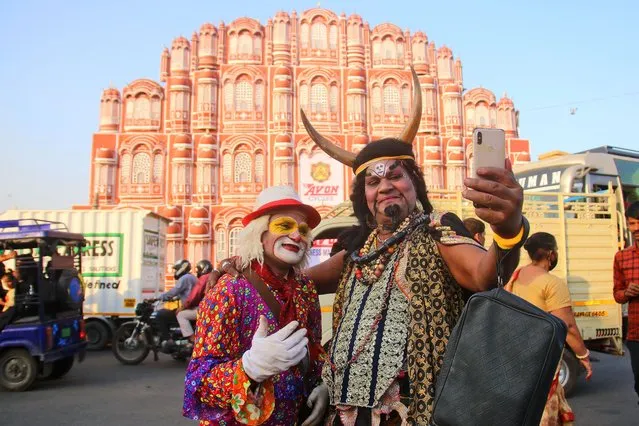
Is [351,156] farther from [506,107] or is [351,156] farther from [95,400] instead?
[506,107]

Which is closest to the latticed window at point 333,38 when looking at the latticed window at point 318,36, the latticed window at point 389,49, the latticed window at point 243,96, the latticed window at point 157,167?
the latticed window at point 318,36

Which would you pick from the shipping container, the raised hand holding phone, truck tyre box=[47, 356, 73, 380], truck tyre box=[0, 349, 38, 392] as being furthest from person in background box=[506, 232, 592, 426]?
the shipping container

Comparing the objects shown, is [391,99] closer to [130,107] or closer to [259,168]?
[259,168]

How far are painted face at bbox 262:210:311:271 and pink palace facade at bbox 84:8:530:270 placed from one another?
21.6m

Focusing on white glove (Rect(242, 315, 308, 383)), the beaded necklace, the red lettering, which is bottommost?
white glove (Rect(242, 315, 308, 383))

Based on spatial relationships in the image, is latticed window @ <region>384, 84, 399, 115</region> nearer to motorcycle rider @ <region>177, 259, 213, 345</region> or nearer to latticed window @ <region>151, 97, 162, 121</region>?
latticed window @ <region>151, 97, 162, 121</region>

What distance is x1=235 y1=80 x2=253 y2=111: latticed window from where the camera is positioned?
2506cm

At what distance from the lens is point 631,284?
354 centimetres

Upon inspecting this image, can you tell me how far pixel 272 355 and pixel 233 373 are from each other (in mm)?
159

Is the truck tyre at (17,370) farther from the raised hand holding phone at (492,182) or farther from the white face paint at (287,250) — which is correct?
the raised hand holding phone at (492,182)

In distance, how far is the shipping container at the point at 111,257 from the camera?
11.6 metres

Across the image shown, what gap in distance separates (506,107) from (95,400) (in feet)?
83.4

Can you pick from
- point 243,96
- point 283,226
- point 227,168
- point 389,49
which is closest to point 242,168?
point 227,168

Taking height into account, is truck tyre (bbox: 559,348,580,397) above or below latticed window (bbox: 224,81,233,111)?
below
